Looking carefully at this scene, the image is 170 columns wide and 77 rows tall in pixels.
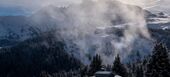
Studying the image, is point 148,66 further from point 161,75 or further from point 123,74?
point 123,74

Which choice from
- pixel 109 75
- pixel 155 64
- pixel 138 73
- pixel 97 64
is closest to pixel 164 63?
pixel 155 64

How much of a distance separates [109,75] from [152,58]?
37565 millimetres

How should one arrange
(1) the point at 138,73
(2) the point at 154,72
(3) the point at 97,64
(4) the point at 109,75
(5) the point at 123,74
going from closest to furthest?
(2) the point at 154,72, (4) the point at 109,75, (5) the point at 123,74, (3) the point at 97,64, (1) the point at 138,73

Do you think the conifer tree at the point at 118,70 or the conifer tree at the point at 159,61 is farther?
Answer: the conifer tree at the point at 118,70

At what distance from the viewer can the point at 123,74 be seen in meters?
97.9

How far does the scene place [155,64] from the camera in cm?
4462

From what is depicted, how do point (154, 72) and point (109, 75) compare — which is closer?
point (154, 72)

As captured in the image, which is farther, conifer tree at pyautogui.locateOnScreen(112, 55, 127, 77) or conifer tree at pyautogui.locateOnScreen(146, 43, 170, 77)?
conifer tree at pyautogui.locateOnScreen(112, 55, 127, 77)

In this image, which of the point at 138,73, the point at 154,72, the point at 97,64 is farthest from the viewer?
the point at 138,73

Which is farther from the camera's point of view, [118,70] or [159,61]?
[118,70]

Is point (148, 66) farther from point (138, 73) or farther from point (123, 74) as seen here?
point (138, 73)

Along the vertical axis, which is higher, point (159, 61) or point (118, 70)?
point (159, 61)

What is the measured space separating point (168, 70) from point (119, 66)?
53875 mm

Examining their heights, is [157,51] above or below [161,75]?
above
